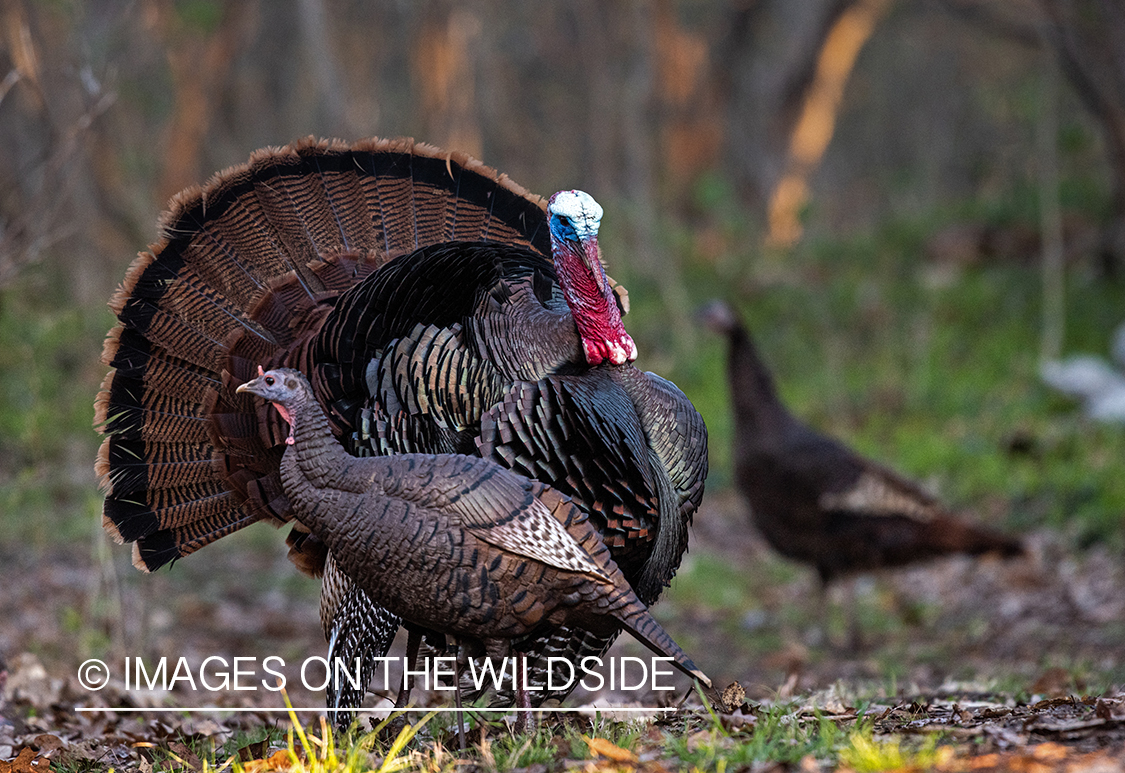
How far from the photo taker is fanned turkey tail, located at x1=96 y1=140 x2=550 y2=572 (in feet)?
13.4

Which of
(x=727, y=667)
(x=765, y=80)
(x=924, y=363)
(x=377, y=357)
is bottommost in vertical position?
(x=377, y=357)

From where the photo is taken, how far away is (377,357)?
3.86 meters

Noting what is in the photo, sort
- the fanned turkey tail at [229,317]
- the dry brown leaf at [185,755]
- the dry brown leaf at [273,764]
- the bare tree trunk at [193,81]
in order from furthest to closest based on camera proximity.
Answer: the bare tree trunk at [193,81], the fanned turkey tail at [229,317], the dry brown leaf at [185,755], the dry brown leaf at [273,764]

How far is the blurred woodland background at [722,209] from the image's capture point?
8828 millimetres

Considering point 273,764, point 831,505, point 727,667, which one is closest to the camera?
point 273,764

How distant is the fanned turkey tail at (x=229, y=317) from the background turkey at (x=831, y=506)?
3631 millimetres

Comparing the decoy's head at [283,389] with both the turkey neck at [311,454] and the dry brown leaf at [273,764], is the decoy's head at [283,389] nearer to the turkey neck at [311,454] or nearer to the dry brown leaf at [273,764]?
the turkey neck at [311,454]

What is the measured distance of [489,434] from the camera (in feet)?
11.5

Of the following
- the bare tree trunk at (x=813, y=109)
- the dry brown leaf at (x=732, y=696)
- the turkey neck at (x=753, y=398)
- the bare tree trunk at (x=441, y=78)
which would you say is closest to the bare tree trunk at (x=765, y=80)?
the bare tree trunk at (x=813, y=109)

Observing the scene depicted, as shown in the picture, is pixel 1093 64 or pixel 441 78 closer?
pixel 1093 64

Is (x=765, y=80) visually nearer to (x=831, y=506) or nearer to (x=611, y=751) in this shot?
(x=831, y=506)

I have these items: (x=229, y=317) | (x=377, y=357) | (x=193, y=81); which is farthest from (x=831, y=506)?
(x=193, y=81)

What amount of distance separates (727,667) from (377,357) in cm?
378

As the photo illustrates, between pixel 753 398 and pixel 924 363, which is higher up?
pixel 924 363
